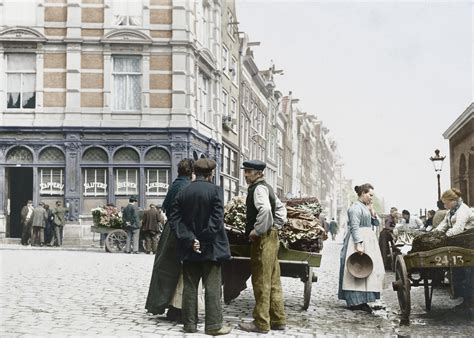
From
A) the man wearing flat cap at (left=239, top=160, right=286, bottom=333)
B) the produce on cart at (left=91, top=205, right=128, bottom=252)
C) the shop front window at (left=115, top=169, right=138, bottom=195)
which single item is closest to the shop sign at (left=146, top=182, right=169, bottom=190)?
the shop front window at (left=115, top=169, right=138, bottom=195)

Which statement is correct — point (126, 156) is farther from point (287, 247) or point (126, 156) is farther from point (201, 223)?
point (201, 223)

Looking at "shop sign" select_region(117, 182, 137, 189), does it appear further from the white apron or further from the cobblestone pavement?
the white apron

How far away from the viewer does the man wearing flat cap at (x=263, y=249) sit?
7109 millimetres

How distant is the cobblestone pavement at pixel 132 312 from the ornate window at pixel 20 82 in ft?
48.9

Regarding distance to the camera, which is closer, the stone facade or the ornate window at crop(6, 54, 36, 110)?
the stone facade

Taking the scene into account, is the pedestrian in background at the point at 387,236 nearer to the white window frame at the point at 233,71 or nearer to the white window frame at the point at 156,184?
the white window frame at the point at 156,184

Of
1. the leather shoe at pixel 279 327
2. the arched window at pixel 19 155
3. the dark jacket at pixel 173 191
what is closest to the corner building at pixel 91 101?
the arched window at pixel 19 155

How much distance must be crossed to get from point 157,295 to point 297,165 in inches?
2386

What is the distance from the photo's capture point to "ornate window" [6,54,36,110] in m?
26.7

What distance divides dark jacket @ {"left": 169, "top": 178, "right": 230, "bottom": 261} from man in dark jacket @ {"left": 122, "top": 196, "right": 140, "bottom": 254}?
516 inches

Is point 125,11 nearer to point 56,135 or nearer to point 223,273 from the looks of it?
point 56,135

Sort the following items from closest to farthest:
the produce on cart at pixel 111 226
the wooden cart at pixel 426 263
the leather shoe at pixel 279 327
Result: the leather shoe at pixel 279 327 < the wooden cart at pixel 426 263 < the produce on cart at pixel 111 226

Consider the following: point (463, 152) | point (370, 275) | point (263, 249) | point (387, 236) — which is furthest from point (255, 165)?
point (463, 152)

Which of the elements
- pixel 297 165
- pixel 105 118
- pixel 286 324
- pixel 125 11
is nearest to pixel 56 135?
pixel 105 118
